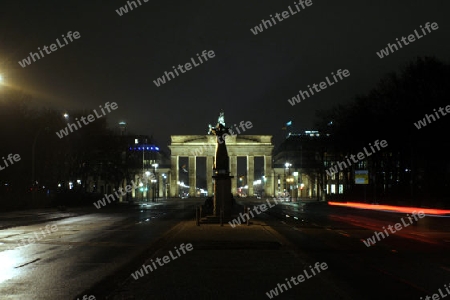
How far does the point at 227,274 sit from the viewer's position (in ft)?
44.3

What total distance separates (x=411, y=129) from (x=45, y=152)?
37.3 m

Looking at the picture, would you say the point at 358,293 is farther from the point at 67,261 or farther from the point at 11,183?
the point at 11,183

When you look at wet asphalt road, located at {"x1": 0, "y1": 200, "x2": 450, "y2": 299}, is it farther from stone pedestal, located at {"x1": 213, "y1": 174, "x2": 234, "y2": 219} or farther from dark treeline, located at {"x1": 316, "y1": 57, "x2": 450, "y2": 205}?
dark treeline, located at {"x1": 316, "y1": 57, "x2": 450, "y2": 205}

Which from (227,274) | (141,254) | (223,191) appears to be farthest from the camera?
(223,191)

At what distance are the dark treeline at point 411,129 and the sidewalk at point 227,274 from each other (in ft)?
120

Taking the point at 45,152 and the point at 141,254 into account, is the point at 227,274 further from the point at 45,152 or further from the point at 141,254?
the point at 45,152

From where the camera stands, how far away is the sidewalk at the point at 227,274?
10961 mm

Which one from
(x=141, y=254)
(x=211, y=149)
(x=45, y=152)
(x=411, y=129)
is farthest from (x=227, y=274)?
(x=211, y=149)

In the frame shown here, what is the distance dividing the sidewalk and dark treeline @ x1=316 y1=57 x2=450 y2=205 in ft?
120

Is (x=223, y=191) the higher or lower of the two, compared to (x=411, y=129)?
lower

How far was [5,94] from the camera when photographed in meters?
57.0

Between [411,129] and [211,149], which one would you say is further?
[211,149]

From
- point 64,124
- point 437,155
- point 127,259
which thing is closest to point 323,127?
point 437,155

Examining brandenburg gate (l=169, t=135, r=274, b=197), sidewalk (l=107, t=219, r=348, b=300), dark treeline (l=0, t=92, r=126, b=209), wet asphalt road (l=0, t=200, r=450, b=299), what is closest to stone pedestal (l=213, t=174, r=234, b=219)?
wet asphalt road (l=0, t=200, r=450, b=299)
